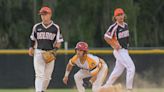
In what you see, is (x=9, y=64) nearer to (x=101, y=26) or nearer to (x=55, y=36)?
(x=55, y=36)

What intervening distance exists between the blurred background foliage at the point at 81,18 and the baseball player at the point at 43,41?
13832mm

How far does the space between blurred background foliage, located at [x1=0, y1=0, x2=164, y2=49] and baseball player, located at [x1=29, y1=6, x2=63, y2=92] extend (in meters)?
13.8

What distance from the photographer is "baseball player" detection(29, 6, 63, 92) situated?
11.3 meters

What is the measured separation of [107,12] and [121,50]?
1448 cm

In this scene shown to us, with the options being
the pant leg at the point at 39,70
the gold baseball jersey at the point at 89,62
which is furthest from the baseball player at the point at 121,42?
the pant leg at the point at 39,70

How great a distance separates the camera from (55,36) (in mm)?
11336

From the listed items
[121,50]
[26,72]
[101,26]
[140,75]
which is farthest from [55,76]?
[101,26]

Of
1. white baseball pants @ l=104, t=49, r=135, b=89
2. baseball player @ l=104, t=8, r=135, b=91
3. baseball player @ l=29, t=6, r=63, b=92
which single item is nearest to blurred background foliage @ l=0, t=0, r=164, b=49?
white baseball pants @ l=104, t=49, r=135, b=89

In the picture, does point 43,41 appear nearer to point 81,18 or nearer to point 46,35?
point 46,35

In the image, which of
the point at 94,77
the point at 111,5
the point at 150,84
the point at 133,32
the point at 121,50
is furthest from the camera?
the point at 111,5

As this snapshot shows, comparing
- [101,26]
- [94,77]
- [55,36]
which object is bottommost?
[101,26]

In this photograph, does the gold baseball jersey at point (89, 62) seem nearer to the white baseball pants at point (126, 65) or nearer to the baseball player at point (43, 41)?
the baseball player at point (43, 41)

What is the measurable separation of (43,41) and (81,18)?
16.0 m

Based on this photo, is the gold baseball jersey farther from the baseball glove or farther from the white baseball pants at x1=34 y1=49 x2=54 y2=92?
the white baseball pants at x1=34 y1=49 x2=54 y2=92
